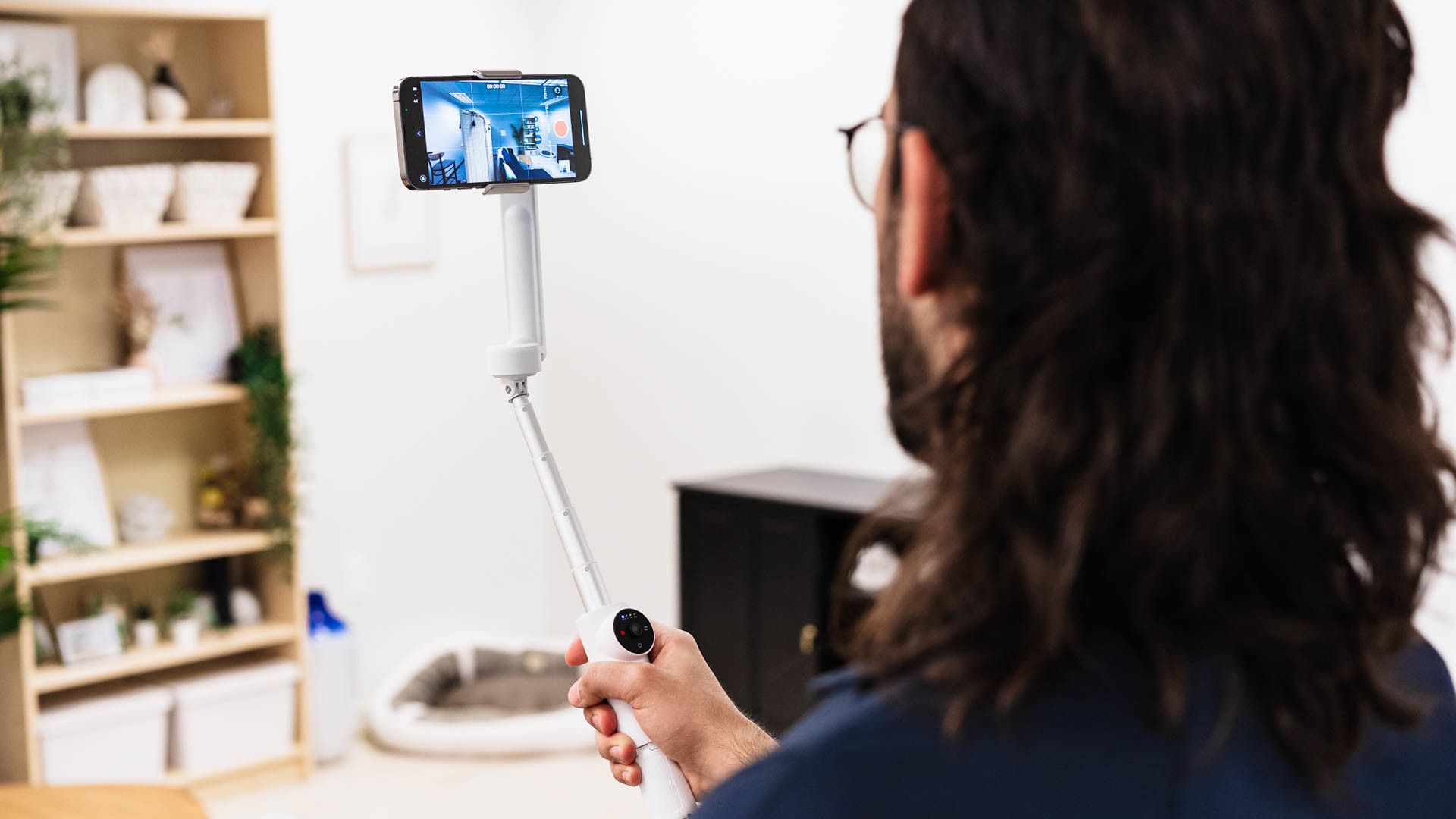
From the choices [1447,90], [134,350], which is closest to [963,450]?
[1447,90]

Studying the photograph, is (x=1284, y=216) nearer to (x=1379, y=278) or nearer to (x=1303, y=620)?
(x=1379, y=278)

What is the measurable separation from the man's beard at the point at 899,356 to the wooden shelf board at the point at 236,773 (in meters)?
3.21

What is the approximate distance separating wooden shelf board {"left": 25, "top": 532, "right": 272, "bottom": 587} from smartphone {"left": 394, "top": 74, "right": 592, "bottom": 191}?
2536 millimetres

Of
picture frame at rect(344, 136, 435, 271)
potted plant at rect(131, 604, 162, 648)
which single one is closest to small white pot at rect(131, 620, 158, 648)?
potted plant at rect(131, 604, 162, 648)

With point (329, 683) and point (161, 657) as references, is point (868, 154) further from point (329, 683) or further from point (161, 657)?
point (329, 683)

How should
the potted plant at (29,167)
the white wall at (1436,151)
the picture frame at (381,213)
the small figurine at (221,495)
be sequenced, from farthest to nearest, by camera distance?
the picture frame at (381,213) → the small figurine at (221,495) → the potted plant at (29,167) → the white wall at (1436,151)

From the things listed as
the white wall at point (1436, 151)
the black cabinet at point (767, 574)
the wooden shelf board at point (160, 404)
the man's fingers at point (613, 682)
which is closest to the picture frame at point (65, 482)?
the wooden shelf board at point (160, 404)

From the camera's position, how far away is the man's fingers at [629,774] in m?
1.07

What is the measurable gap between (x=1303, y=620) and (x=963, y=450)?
0.54 ft

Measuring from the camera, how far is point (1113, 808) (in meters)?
0.63

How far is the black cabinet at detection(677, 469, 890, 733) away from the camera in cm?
331

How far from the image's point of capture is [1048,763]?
2.04 ft

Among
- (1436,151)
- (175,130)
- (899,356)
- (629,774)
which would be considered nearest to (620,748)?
(629,774)

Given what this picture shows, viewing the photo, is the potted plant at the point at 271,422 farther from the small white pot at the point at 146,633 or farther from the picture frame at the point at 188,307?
the small white pot at the point at 146,633
